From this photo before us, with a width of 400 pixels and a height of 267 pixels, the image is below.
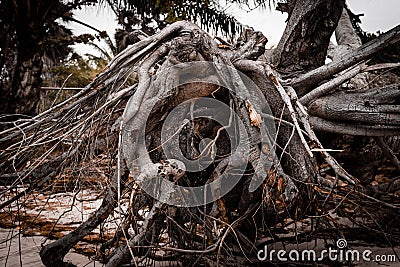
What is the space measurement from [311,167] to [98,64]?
417 inches

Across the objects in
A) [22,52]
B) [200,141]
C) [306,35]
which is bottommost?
[200,141]

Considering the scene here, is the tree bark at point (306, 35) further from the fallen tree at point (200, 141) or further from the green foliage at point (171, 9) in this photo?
the green foliage at point (171, 9)

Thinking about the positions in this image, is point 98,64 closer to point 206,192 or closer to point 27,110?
point 27,110

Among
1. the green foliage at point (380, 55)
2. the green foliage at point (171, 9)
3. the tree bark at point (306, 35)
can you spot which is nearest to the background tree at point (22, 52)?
the green foliage at point (171, 9)

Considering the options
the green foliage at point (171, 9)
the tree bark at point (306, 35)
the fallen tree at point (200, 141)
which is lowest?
the fallen tree at point (200, 141)

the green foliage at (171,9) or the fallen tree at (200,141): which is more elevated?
the green foliage at (171,9)

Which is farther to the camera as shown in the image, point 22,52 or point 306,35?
point 22,52

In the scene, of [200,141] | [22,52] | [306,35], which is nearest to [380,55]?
[306,35]

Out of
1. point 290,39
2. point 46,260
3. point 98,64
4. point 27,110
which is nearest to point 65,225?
point 46,260

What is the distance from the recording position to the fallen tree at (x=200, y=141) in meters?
1.61

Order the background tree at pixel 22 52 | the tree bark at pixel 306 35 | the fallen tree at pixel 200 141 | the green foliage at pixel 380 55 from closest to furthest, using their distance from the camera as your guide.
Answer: the fallen tree at pixel 200 141 < the tree bark at pixel 306 35 < the green foliage at pixel 380 55 < the background tree at pixel 22 52

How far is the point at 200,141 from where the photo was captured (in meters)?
2.17

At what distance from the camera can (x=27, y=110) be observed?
5.50 metres

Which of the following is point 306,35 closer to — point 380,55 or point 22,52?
point 380,55
